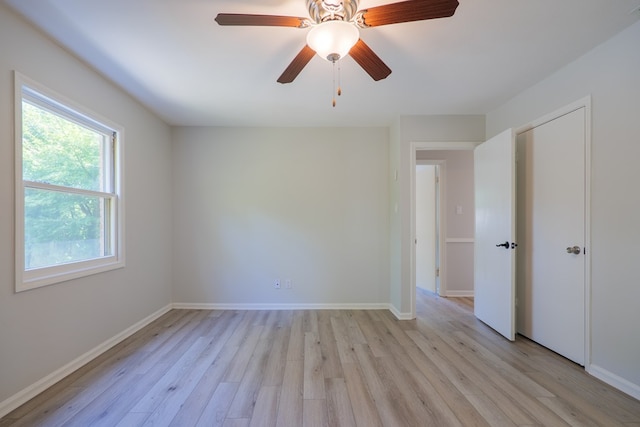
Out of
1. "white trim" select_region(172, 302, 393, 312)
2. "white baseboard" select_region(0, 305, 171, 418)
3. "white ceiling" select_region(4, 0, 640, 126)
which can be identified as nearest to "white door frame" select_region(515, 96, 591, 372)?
"white ceiling" select_region(4, 0, 640, 126)

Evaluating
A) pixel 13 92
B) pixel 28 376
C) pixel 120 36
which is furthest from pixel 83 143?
pixel 28 376

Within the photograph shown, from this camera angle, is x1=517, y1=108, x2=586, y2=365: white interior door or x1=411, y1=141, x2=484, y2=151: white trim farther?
x1=411, y1=141, x2=484, y2=151: white trim

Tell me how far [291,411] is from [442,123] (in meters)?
3.16

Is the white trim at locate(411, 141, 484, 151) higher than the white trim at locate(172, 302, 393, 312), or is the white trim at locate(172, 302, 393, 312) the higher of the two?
the white trim at locate(411, 141, 484, 151)

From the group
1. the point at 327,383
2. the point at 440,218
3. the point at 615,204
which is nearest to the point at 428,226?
the point at 440,218

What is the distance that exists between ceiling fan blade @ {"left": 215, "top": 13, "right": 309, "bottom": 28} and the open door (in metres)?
2.22

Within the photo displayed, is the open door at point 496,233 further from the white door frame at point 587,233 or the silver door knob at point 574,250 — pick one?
the white door frame at point 587,233

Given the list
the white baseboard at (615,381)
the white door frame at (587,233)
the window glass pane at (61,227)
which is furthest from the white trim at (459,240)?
the window glass pane at (61,227)

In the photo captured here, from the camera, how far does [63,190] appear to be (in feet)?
6.58

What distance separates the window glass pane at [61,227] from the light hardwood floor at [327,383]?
0.88 meters

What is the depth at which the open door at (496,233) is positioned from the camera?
2510 mm

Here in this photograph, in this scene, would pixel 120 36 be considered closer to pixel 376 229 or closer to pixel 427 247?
pixel 376 229

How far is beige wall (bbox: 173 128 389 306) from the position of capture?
3.49 m

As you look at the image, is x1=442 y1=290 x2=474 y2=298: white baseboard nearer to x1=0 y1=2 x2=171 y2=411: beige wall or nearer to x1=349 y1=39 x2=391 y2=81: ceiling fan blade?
x1=349 y1=39 x2=391 y2=81: ceiling fan blade
